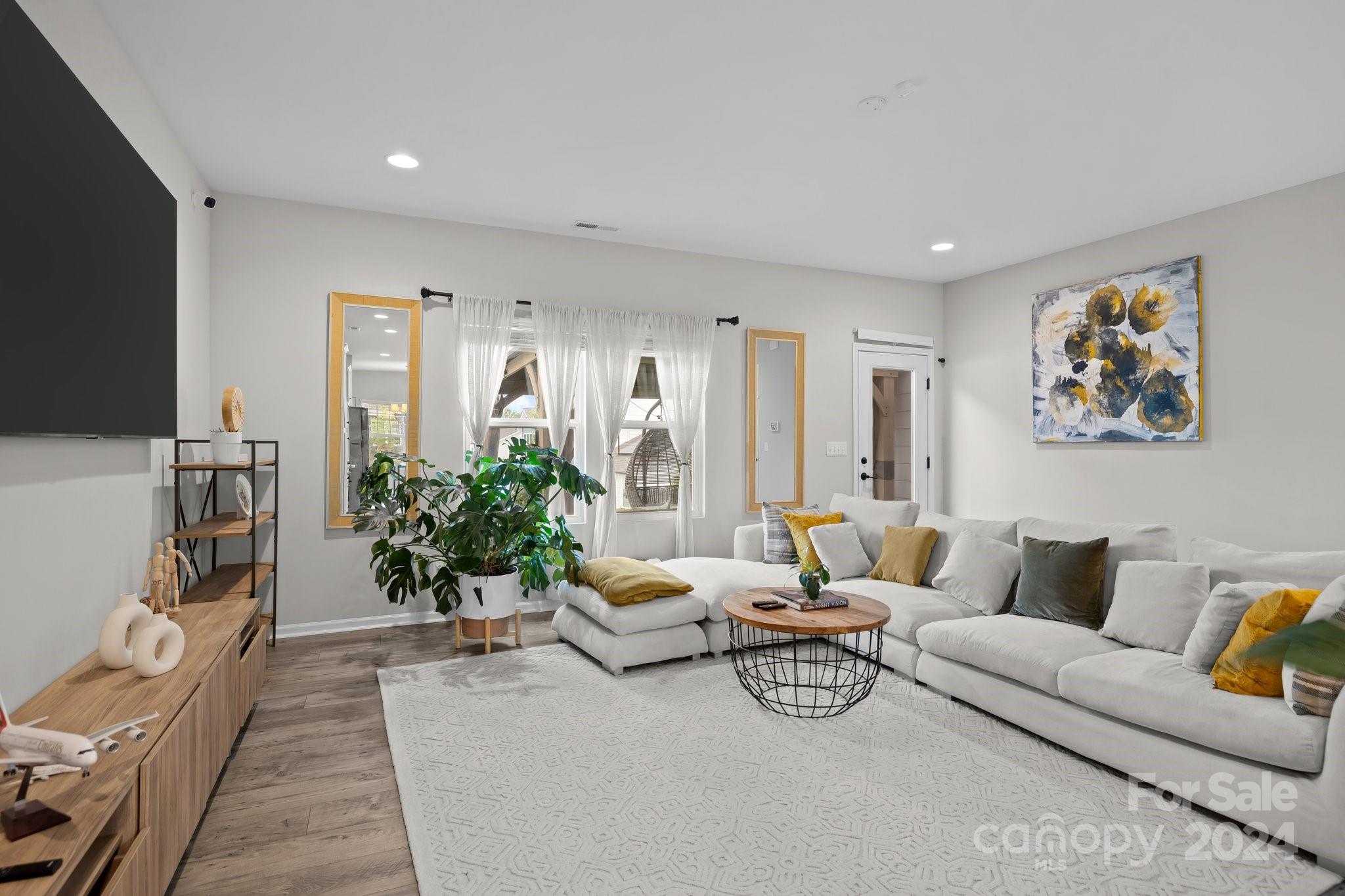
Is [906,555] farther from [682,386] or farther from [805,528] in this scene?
[682,386]

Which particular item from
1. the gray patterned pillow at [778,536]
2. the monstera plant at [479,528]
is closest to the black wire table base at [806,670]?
the gray patterned pillow at [778,536]

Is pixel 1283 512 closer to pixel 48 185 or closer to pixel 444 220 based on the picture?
pixel 444 220

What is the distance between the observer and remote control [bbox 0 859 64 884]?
1231mm

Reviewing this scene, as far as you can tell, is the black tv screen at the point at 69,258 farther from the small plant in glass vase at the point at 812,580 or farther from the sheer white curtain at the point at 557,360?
the small plant in glass vase at the point at 812,580

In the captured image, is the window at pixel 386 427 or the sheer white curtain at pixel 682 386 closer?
the window at pixel 386 427

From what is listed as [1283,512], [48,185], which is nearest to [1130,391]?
[1283,512]

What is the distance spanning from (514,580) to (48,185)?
2.83 metres

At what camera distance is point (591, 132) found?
347 cm

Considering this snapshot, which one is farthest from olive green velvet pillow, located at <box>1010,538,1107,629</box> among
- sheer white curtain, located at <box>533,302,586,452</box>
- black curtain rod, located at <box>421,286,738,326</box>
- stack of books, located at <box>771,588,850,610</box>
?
sheer white curtain, located at <box>533,302,586,452</box>

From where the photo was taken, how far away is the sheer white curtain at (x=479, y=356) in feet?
15.5

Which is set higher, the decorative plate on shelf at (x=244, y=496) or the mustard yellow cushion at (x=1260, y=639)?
the decorative plate on shelf at (x=244, y=496)

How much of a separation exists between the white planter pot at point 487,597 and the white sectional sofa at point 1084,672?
0.41 m

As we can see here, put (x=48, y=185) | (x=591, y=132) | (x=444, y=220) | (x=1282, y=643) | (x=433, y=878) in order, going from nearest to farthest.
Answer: (x=1282, y=643) < (x=48, y=185) < (x=433, y=878) < (x=591, y=132) < (x=444, y=220)

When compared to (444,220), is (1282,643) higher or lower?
lower
